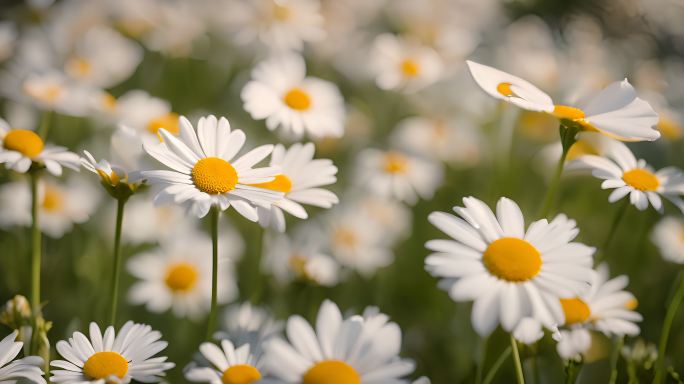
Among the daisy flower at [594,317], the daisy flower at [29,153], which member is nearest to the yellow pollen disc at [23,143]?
the daisy flower at [29,153]

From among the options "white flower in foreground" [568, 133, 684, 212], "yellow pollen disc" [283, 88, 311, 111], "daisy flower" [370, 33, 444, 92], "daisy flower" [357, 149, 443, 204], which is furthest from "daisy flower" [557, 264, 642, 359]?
"daisy flower" [370, 33, 444, 92]

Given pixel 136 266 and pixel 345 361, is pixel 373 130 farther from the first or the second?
pixel 345 361

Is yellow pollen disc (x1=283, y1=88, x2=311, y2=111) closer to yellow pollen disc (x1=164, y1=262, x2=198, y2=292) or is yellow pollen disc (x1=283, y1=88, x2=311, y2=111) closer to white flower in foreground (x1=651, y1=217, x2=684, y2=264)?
yellow pollen disc (x1=164, y1=262, x2=198, y2=292)

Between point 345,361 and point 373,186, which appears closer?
point 345,361

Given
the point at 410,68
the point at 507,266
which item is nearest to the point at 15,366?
the point at 507,266

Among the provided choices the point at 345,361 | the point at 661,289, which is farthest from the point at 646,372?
the point at 661,289
